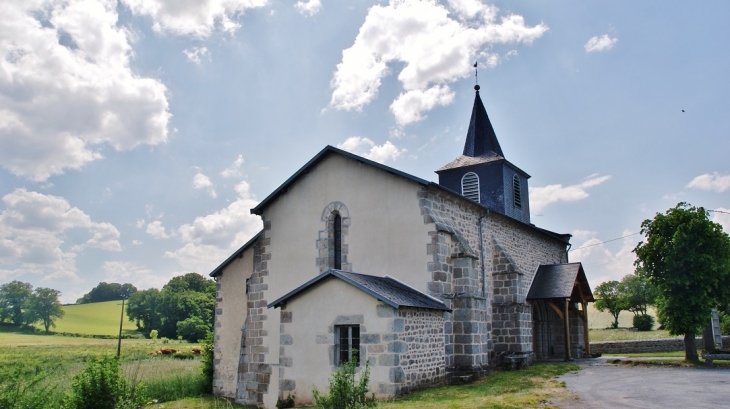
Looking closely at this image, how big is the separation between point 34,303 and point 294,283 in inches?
2222

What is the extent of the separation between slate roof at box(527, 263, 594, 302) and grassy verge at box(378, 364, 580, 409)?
3.64m

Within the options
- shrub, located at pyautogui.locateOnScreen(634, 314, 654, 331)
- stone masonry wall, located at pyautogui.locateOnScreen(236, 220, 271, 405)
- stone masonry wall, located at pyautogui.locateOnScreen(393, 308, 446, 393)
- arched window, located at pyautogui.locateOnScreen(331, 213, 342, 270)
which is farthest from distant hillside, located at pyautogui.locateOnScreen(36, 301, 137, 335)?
stone masonry wall, located at pyautogui.locateOnScreen(393, 308, 446, 393)

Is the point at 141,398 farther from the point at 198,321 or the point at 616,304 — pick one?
the point at 616,304

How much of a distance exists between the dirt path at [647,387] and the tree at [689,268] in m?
2.04

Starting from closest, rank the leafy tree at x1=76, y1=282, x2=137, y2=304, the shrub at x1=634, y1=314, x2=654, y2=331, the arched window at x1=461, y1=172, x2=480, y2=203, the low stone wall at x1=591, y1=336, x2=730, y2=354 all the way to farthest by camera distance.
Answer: the arched window at x1=461, y1=172, x2=480, y2=203
the low stone wall at x1=591, y1=336, x2=730, y2=354
the shrub at x1=634, y1=314, x2=654, y2=331
the leafy tree at x1=76, y1=282, x2=137, y2=304

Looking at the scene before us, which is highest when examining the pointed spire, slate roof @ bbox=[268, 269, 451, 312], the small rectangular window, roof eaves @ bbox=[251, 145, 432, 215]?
the pointed spire

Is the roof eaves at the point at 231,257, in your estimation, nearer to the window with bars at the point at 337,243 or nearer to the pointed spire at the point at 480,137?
the window with bars at the point at 337,243

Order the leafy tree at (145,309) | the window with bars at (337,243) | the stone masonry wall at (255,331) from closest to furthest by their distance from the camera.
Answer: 1. the window with bars at (337,243)
2. the stone masonry wall at (255,331)
3. the leafy tree at (145,309)

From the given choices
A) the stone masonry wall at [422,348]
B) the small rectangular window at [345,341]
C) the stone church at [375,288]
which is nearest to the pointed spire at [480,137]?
the stone church at [375,288]

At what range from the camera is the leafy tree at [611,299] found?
56.5 m

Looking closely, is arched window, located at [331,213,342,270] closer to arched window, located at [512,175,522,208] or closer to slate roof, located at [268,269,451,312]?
slate roof, located at [268,269,451,312]

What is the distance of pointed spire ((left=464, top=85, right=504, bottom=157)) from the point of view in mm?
23656

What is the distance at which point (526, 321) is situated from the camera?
16.9 meters

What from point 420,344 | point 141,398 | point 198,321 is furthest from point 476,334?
point 198,321
